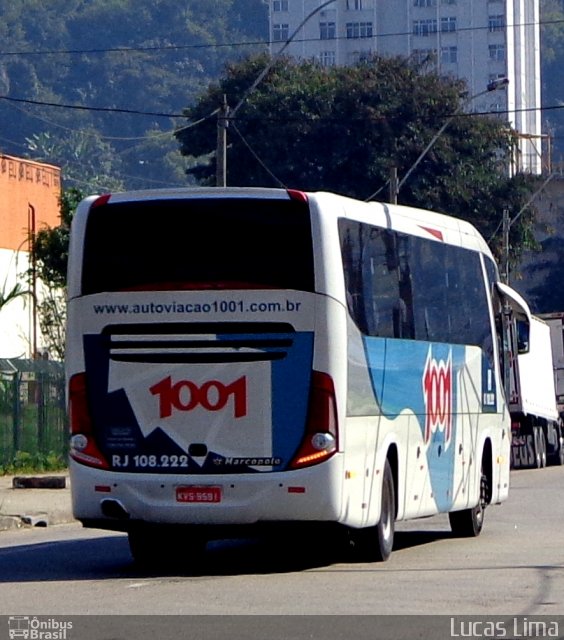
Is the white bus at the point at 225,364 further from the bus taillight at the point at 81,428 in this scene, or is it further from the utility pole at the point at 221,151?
the utility pole at the point at 221,151

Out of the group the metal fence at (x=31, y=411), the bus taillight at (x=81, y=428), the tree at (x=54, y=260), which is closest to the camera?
the bus taillight at (x=81, y=428)

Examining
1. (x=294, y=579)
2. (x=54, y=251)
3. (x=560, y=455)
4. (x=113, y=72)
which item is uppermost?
(x=113, y=72)

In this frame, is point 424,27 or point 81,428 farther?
point 424,27

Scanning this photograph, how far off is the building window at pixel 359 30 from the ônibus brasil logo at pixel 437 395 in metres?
140

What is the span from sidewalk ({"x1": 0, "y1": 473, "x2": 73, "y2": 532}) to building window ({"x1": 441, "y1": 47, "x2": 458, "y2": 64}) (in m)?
128

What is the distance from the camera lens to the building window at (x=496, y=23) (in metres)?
148

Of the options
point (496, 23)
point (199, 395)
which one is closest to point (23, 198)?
point (199, 395)

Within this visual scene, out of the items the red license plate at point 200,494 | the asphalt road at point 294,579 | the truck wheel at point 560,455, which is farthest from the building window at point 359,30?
the red license plate at point 200,494

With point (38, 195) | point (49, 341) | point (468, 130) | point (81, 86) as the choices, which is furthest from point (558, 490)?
point (81, 86)

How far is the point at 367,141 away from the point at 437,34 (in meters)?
97.2

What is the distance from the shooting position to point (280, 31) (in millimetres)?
157250

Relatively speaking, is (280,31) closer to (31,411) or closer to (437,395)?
(31,411)

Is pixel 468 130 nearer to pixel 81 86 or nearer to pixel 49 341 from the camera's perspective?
pixel 49 341

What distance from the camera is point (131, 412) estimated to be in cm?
1337
